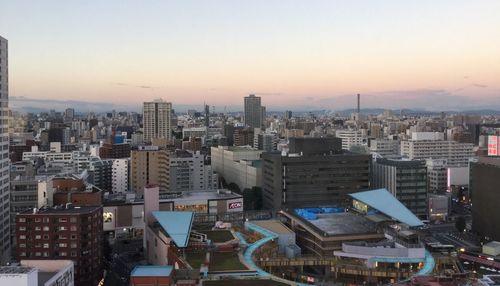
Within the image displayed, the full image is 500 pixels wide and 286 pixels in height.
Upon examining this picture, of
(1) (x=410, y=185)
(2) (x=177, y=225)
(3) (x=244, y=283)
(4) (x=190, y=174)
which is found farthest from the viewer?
(4) (x=190, y=174)

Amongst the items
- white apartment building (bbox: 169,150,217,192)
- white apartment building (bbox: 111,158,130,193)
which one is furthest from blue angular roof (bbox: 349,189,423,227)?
white apartment building (bbox: 111,158,130,193)

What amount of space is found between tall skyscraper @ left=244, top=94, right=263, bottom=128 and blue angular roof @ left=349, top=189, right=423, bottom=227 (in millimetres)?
132057

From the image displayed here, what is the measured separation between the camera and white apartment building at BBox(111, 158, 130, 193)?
188 ft

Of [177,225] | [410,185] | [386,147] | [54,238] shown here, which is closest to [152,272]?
[177,225]

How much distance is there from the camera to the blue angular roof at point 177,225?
26.6m

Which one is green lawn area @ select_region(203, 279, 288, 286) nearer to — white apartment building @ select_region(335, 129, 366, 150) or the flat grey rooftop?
the flat grey rooftop

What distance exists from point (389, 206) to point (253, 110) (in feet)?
449

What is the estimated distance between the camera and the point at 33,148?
7119cm

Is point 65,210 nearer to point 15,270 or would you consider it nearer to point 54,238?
point 54,238

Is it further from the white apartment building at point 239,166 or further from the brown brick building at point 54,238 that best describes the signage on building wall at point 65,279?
the white apartment building at point 239,166

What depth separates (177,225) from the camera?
28.4 m

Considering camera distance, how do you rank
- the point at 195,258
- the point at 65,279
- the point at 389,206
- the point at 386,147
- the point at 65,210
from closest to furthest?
the point at 65,279 → the point at 195,258 → the point at 65,210 → the point at 389,206 → the point at 386,147

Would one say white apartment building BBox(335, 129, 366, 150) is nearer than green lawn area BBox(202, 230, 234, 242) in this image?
No

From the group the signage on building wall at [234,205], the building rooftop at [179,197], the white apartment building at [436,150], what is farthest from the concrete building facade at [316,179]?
the white apartment building at [436,150]
